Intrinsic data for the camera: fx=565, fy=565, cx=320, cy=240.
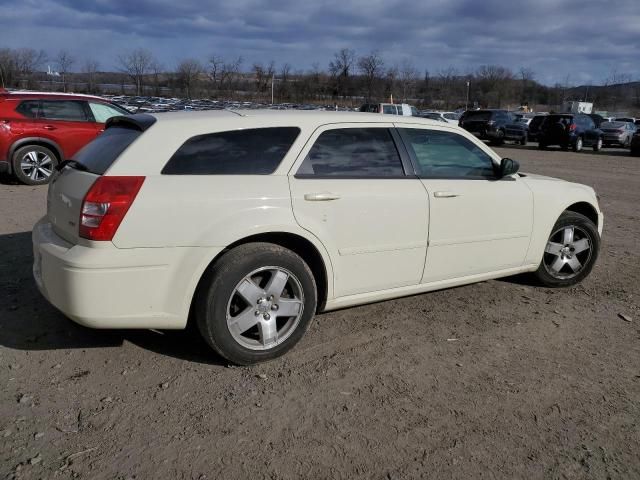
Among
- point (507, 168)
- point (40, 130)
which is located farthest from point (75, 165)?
point (40, 130)

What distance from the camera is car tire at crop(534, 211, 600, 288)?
16.9ft

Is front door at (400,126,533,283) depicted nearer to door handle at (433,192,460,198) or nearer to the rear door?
door handle at (433,192,460,198)

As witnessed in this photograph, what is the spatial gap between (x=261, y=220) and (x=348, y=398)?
1177mm

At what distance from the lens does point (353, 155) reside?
398cm

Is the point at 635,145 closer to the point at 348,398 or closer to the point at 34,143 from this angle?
the point at 34,143

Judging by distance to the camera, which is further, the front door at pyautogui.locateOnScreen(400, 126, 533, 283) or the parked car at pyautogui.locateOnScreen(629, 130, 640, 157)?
the parked car at pyautogui.locateOnScreen(629, 130, 640, 157)

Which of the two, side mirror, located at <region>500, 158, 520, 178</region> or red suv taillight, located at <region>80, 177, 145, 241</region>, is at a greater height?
side mirror, located at <region>500, 158, 520, 178</region>

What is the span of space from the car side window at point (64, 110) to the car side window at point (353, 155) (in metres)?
8.10

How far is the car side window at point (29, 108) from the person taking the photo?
32.7ft

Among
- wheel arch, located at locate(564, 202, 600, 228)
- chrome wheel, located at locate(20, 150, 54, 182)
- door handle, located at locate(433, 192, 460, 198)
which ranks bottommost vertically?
chrome wheel, located at locate(20, 150, 54, 182)

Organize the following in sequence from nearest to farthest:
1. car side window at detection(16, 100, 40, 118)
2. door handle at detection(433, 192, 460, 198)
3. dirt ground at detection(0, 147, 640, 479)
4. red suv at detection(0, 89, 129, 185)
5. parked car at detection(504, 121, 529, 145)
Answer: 1. dirt ground at detection(0, 147, 640, 479)
2. door handle at detection(433, 192, 460, 198)
3. red suv at detection(0, 89, 129, 185)
4. car side window at detection(16, 100, 40, 118)
5. parked car at detection(504, 121, 529, 145)

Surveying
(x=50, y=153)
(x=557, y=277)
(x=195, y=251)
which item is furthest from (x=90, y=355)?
(x=50, y=153)

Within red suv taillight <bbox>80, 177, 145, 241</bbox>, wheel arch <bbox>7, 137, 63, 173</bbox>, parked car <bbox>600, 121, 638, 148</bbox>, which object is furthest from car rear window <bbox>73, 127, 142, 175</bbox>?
parked car <bbox>600, 121, 638, 148</bbox>

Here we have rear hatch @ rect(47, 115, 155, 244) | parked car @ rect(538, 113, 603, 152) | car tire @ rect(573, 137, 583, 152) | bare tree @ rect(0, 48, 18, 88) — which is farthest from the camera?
bare tree @ rect(0, 48, 18, 88)
